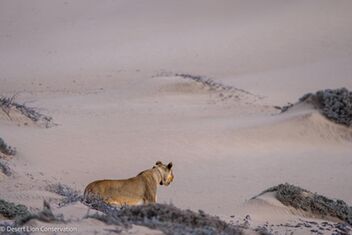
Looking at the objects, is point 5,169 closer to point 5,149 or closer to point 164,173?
point 5,149

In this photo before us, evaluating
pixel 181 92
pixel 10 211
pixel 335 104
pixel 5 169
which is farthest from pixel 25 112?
pixel 10 211

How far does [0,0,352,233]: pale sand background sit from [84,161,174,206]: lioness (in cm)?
89

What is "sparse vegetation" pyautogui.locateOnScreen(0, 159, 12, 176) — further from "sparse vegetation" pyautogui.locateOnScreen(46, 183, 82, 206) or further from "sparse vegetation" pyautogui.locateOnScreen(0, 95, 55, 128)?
"sparse vegetation" pyautogui.locateOnScreen(0, 95, 55, 128)

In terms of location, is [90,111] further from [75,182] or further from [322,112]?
[75,182]

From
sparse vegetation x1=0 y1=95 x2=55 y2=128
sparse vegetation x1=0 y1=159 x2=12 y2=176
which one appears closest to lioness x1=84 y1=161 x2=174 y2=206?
sparse vegetation x1=0 y1=159 x2=12 y2=176

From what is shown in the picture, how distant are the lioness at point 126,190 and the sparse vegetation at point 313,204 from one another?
6.43 feet

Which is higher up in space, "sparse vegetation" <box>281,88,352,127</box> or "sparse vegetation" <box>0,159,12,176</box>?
"sparse vegetation" <box>281,88,352,127</box>

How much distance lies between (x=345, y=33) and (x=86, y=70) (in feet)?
43.6

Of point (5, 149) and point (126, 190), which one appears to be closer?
point (126, 190)

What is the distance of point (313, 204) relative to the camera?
11906mm

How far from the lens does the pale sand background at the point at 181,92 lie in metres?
15.4

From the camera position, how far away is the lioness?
10492mm

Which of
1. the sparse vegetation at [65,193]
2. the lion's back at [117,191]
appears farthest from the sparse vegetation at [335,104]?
the lion's back at [117,191]

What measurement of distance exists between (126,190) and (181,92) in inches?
596
